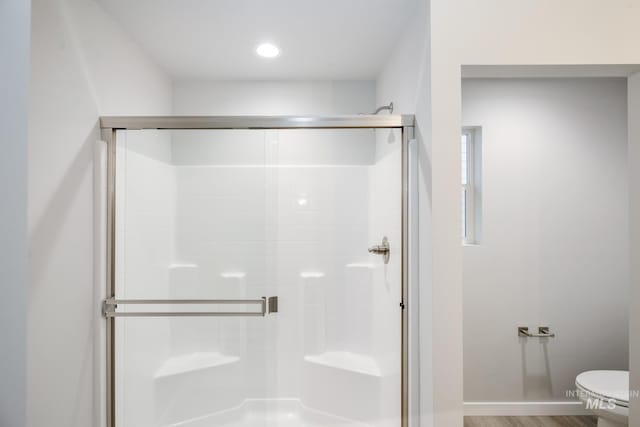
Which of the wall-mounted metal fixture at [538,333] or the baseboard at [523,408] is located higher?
the wall-mounted metal fixture at [538,333]

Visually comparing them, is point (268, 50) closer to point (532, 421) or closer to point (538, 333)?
point (538, 333)

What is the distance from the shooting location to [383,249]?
5.49ft

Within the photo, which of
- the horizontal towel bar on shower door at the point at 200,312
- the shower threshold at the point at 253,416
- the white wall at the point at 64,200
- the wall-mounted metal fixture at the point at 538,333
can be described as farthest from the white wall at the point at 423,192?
the white wall at the point at 64,200

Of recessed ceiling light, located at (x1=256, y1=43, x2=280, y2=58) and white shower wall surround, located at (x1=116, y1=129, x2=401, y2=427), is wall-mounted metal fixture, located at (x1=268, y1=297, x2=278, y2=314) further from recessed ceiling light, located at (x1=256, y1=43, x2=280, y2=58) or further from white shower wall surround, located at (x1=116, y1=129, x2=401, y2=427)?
recessed ceiling light, located at (x1=256, y1=43, x2=280, y2=58)

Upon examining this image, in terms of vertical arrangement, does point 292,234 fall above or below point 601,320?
above

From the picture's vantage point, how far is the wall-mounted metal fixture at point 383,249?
1.67m

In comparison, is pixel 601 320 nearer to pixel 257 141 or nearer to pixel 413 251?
pixel 413 251

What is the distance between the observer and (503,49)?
1323 mm

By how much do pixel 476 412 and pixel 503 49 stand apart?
225 cm

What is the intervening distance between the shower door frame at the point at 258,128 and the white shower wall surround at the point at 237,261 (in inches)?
1.4

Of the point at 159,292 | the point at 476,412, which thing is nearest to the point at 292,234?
the point at 159,292

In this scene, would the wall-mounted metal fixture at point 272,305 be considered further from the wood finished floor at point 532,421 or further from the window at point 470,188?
the wood finished floor at point 532,421

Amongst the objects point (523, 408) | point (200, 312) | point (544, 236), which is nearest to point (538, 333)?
point (523, 408)

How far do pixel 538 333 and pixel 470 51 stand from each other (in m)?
1.96
